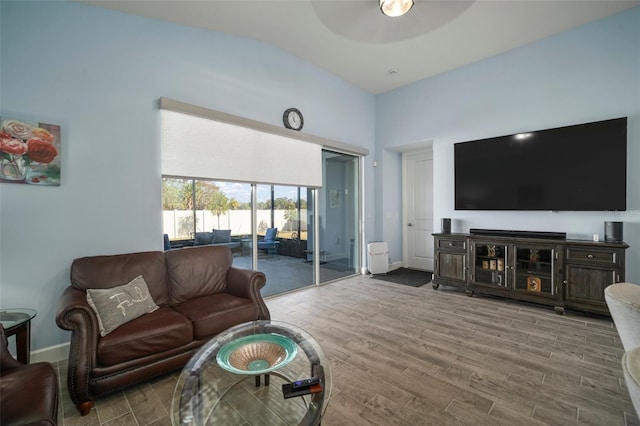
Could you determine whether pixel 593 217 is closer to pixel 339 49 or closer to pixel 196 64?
pixel 339 49

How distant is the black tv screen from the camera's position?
3.20 meters

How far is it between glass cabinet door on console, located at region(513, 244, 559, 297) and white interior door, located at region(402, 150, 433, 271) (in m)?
1.92

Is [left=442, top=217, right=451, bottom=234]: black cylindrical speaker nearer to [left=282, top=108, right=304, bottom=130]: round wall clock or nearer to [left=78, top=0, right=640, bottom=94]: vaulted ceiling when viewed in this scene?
[left=78, top=0, right=640, bottom=94]: vaulted ceiling

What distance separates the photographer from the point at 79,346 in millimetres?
1738

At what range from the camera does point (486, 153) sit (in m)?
4.08

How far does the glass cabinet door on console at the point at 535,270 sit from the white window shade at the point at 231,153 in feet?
10.1

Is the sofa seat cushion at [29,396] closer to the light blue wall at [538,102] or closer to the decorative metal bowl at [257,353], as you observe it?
the decorative metal bowl at [257,353]

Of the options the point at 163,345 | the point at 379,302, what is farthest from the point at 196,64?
the point at 379,302

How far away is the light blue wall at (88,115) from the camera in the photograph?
228 centimetres

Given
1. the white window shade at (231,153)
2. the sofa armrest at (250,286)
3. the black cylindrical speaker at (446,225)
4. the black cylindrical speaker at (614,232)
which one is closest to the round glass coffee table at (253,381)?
the sofa armrest at (250,286)

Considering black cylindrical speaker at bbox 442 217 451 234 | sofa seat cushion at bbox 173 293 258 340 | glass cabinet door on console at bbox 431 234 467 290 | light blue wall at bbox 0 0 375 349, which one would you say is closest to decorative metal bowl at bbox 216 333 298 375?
sofa seat cushion at bbox 173 293 258 340

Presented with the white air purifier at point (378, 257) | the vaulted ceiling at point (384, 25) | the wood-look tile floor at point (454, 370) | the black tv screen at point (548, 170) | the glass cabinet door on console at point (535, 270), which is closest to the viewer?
the wood-look tile floor at point (454, 370)

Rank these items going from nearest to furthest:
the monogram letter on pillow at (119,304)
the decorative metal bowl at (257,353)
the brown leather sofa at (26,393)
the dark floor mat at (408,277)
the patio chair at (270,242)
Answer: the brown leather sofa at (26,393), the decorative metal bowl at (257,353), the monogram letter on pillow at (119,304), the patio chair at (270,242), the dark floor mat at (408,277)

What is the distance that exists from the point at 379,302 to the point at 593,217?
2.88 m
